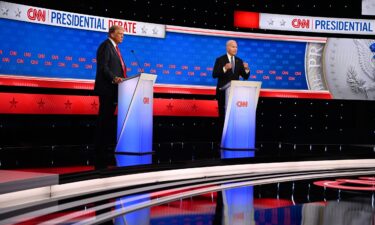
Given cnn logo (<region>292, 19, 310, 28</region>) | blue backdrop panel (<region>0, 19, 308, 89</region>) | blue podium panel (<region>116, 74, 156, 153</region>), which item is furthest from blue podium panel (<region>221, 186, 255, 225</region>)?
cnn logo (<region>292, 19, 310, 28</region>)

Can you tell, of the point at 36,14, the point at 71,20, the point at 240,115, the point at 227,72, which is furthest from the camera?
the point at 71,20

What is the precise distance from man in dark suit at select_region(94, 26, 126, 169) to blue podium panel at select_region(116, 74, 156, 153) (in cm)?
11

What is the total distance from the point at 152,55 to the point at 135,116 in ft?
9.49

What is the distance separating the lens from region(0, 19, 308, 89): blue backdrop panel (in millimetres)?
7133

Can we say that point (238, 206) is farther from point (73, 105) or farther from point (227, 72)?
point (73, 105)

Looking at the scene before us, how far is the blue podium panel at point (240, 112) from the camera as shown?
6.50m

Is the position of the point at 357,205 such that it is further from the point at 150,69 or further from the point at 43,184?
the point at 150,69

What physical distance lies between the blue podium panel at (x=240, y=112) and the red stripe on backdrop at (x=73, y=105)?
84.2 inches

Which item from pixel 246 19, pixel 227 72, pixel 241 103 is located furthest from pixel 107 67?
pixel 246 19

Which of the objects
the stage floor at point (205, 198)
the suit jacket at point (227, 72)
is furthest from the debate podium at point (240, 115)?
the stage floor at point (205, 198)

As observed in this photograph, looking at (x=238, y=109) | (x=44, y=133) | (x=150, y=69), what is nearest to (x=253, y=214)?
(x=238, y=109)

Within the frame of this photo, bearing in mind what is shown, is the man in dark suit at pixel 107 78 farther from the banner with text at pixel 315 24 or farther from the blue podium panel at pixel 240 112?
the banner with text at pixel 315 24

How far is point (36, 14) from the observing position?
7234 millimetres

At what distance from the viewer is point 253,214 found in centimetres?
337
